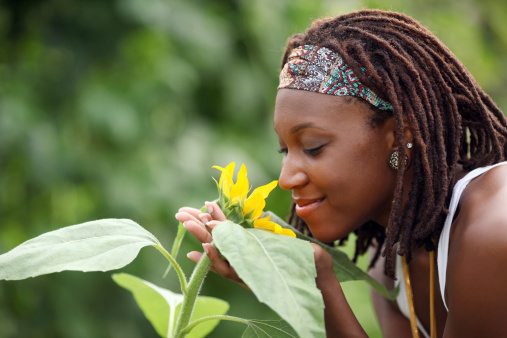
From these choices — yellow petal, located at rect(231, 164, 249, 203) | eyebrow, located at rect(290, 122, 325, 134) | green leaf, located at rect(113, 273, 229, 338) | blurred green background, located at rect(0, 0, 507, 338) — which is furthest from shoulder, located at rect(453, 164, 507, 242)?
blurred green background, located at rect(0, 0, 507, 338)

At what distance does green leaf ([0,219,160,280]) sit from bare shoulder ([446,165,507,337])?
0.64 meters

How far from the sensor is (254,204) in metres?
1.25

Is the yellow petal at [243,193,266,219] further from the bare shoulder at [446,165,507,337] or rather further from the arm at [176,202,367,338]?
the bare shoulder at [446,165,507,337]

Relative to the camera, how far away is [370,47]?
5.01 ft

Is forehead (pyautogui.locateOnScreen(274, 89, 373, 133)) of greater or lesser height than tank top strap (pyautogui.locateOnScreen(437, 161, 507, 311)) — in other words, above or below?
above

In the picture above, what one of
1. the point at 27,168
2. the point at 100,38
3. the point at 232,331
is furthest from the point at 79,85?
the point at 232,331

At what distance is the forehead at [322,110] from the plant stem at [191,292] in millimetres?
394

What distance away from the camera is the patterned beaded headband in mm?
1478

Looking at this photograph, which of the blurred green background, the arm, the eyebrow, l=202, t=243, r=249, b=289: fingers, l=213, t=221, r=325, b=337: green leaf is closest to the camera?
l=213, t=221, r=325, b=337: green leaf

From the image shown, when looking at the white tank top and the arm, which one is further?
the white tank top

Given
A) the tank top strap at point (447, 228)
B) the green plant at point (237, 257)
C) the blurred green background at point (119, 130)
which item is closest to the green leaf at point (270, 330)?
the green plant at point (237, 257)

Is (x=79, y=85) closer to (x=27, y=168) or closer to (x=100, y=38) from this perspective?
(x=100, y=38)

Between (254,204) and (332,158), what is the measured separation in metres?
0.28

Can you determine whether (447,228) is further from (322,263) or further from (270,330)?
(270,330)
